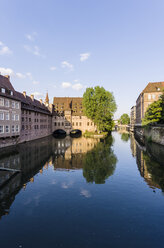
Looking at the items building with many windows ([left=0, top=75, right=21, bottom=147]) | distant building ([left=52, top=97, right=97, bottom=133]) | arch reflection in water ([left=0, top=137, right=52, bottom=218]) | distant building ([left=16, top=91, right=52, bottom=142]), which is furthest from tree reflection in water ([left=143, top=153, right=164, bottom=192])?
distant building ([left=52, top=97, right=97, bottom=133])

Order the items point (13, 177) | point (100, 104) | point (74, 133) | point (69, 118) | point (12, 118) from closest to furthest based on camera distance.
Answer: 1. point (13, 177)
2. point (12, 118)
3. point (100, 104)
4. point (69, 118)
5. point (74, 133)

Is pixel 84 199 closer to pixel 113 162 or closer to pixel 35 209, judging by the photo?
pixel 35 209

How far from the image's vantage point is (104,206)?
11.9 m

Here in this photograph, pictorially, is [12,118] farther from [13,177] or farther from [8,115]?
[13,177]

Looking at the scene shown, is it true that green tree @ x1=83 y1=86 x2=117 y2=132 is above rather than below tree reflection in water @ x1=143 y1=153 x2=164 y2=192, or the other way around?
above

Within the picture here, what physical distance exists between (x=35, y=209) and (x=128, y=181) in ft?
34.8

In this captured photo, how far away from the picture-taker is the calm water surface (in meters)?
8.41

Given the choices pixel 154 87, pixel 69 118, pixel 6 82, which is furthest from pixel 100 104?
pixel 6 82

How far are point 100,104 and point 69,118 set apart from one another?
24.7 metres

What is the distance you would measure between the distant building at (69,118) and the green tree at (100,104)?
16.8 m

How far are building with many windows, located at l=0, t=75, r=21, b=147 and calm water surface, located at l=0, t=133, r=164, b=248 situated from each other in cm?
1906

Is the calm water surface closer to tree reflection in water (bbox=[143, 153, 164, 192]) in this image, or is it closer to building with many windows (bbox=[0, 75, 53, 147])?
tree reflection in water (bbox=[143, 153, 164, 192])

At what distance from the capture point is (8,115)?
1481 inches

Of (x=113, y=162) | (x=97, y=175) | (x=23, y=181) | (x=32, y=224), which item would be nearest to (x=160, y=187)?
(x=97, y=175)
